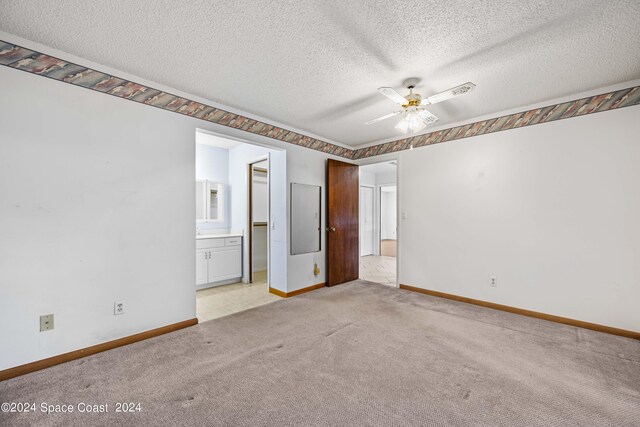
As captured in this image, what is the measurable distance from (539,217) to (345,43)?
9.60ft

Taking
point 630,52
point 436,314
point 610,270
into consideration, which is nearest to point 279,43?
point 630,52

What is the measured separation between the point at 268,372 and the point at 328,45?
253 cm

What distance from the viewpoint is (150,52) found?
2111mm

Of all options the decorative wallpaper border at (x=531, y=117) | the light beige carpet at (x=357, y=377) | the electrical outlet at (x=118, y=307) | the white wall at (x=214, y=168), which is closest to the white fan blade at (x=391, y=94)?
the decorative wallpaper border at (x=531, y=117)

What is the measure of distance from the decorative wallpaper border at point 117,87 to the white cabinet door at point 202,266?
2.13 metres

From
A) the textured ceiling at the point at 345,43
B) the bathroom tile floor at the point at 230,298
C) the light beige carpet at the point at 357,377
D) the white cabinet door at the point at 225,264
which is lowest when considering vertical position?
the bathroom tile floor at the point at 230,298

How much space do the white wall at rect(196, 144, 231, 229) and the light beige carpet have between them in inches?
97.6

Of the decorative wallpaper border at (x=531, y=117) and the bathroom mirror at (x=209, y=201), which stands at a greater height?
the decorative wallpaper border at (x=531, y=117)

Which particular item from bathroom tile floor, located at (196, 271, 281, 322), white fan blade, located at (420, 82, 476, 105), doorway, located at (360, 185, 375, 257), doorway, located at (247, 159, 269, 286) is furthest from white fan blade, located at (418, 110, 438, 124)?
doorway, located at (360, 185, 375, 257)

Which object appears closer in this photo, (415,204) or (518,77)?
(518,77)

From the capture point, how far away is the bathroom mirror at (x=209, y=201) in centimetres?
479

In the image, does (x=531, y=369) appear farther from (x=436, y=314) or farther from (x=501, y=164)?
(x=501, y=164)

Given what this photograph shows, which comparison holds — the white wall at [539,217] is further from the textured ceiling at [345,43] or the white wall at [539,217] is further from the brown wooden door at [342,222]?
the brown wooden door at [342,222]

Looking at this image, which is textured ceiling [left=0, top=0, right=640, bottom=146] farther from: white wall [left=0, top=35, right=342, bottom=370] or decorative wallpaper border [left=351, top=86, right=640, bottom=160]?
white wall [left=0, top=35, right=342, bottom=370]
